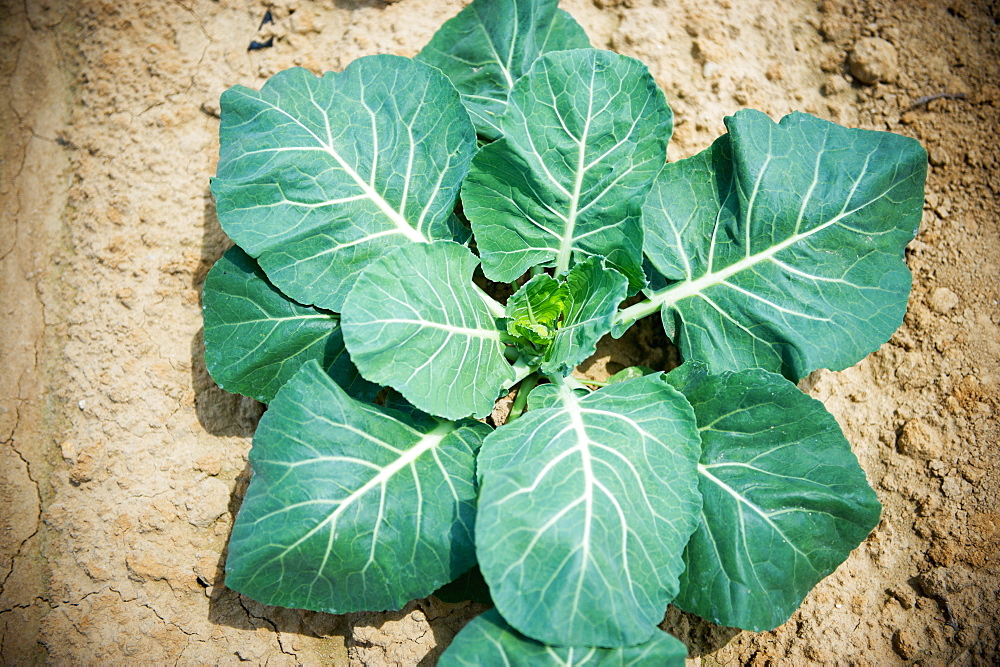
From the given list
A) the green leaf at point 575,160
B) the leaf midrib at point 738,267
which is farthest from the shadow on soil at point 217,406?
the leaf midrib at point 738,267

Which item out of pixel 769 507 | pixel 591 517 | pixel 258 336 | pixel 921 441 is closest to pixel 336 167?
pixel 258 336

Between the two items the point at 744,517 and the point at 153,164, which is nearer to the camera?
the point at 744,517

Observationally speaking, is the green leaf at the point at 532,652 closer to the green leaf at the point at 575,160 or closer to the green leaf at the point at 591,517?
the green leaf at the point at 591,517

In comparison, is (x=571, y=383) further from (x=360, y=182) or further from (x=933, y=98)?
(x=933, y=98)

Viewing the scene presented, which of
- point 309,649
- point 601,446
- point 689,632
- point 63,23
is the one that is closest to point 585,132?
point 601,446

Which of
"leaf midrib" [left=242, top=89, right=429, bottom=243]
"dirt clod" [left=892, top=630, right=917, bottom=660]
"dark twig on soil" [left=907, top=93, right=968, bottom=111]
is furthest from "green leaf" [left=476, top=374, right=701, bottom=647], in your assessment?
"dark twig on soil" [left=907, top=93, right=968, bottom=111]

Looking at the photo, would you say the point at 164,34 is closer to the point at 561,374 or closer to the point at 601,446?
the point at 561,374

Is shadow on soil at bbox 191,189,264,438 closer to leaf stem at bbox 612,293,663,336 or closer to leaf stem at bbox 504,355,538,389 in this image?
leaf stem at bbox 504,355,538,389
